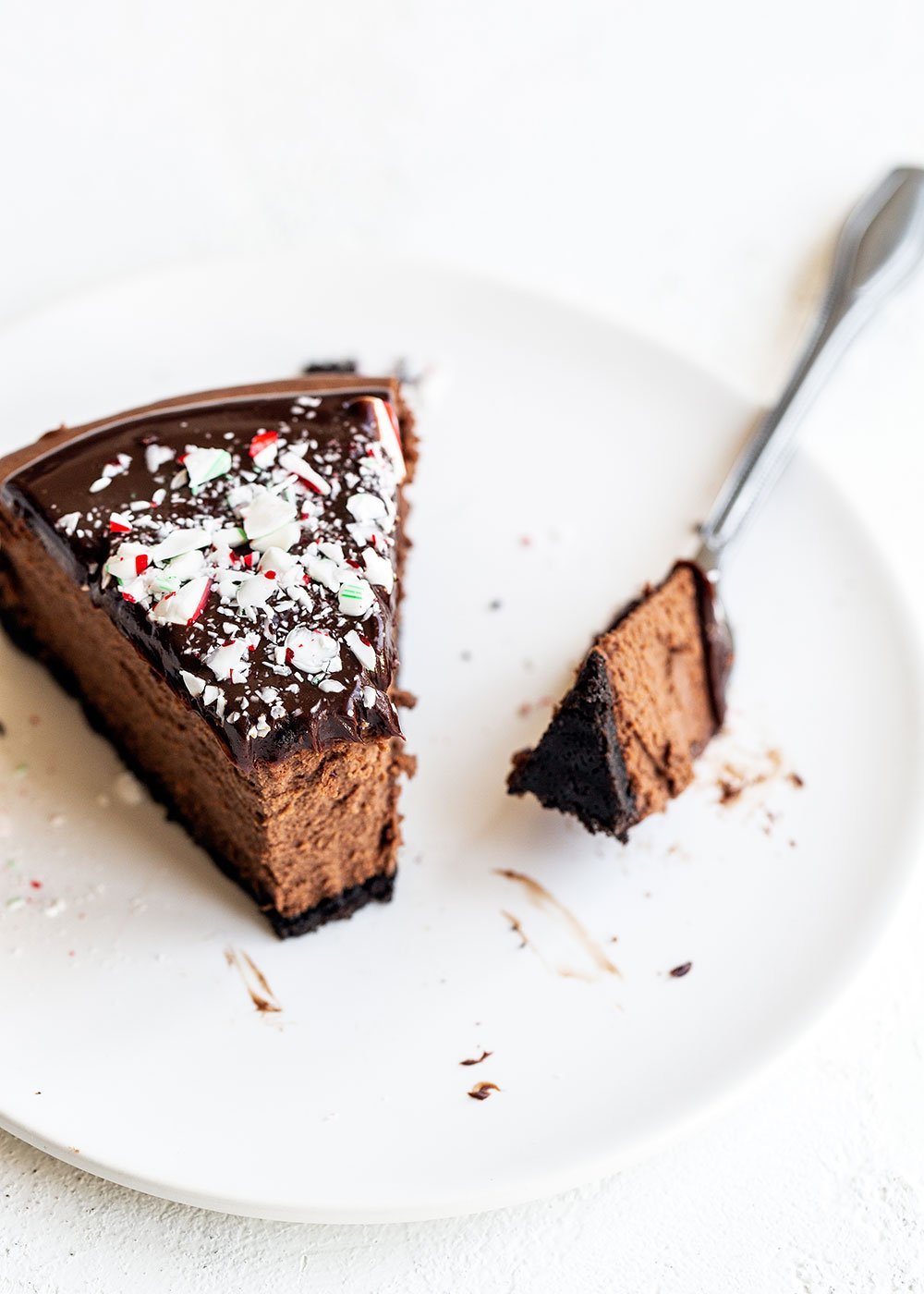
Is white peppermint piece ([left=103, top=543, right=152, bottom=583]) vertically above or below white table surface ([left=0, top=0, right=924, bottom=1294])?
below

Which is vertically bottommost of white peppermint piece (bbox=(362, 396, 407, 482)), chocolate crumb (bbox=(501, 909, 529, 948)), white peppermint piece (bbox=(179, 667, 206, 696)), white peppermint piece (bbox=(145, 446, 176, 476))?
chocolate crumb (bbox=(501, 909, 529, 948))

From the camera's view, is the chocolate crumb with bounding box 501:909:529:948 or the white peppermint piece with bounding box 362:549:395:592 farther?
the chocolate crumb with bounding box 501:909:529:948

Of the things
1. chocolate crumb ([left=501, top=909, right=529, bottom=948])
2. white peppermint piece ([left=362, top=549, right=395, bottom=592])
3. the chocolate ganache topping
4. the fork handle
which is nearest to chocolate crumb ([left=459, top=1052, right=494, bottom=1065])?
chocolate crumb ([left=501, top=909, right=529, bottom=948])

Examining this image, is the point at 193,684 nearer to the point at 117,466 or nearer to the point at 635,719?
the point at 117,466

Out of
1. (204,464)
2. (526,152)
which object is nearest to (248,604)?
(204,464)

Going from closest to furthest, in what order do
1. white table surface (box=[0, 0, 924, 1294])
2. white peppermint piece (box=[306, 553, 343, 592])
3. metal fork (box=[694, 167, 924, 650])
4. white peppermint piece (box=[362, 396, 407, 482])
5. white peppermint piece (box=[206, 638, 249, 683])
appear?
1. white peppermint piece (box=[206, 638, 249, 683])
2. white peppermint piece (box=[306, 553, 343, 592])
3. white peppermint piece (box=[362, 396, 407, 482])
4. metal fork (box=[694, 167, 924, 650])
5. white table surface (box=[0, 0, 924, 1294])

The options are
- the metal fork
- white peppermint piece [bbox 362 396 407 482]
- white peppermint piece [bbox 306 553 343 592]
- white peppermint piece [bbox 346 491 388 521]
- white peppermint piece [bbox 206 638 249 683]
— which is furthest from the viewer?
the metal fork

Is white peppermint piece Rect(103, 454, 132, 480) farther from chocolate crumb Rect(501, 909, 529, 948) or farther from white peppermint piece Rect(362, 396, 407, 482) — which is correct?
chocolate crumb Rect(501, 909, 529, 948)
